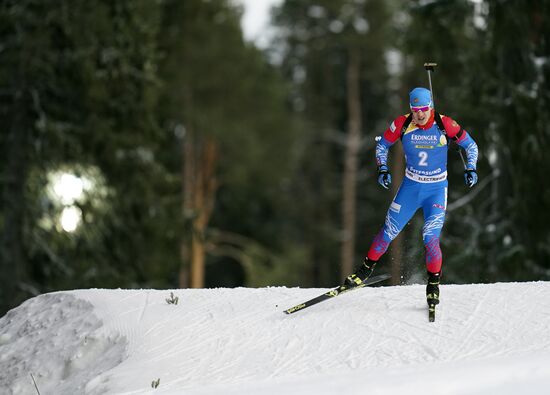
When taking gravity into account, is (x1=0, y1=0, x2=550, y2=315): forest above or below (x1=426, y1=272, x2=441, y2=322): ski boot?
above

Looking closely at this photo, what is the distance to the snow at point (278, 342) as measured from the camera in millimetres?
5746

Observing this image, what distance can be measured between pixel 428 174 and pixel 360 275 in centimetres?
115

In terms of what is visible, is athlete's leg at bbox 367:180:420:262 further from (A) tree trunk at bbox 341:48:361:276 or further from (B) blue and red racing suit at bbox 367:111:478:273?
(A) tree trunk at bbox 341:48:361:276

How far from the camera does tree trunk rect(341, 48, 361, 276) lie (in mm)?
27586

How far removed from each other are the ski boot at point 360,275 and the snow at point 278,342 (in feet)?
0.58

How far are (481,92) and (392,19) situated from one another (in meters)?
14.2

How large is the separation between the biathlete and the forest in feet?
3.61

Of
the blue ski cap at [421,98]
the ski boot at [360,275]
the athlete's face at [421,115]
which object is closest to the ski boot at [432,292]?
the ski boot at [360,275]

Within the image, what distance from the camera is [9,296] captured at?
43.6 feet

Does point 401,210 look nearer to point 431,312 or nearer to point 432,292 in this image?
point 432,292

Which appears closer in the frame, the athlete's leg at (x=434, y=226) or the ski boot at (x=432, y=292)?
the ski boot at (x=432, y=292)

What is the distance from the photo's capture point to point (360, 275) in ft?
25.6

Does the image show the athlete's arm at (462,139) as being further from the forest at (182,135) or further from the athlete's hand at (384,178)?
the forest at (182,135)

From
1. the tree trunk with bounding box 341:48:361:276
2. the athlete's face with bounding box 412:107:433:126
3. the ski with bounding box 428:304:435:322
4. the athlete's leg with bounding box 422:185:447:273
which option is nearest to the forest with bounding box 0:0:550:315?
the athlete's leg with bounding box 422:185:447:273
